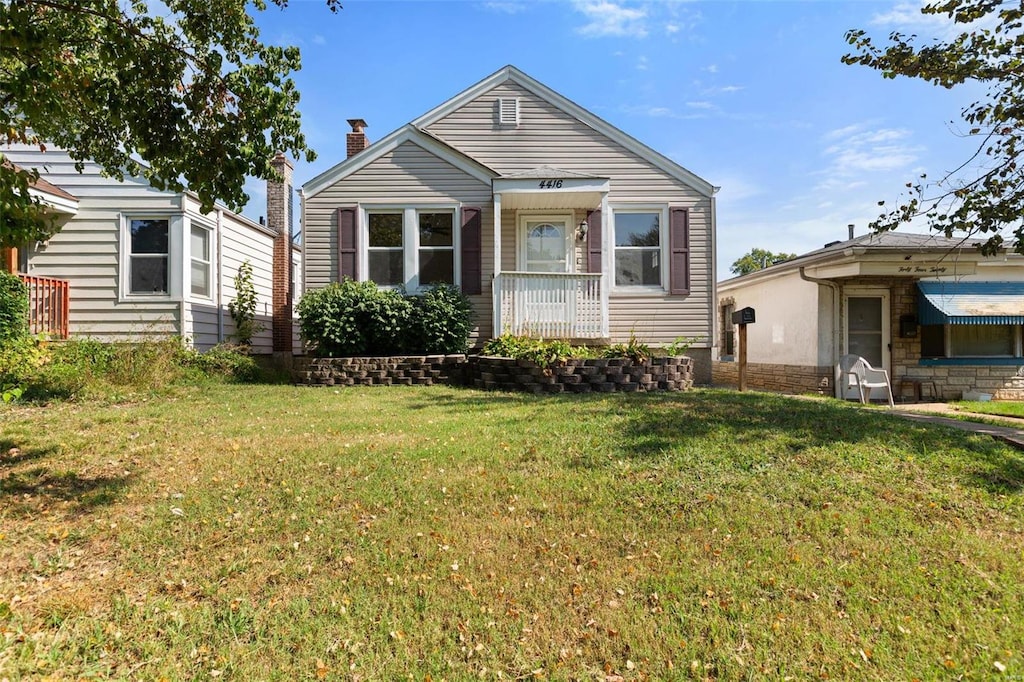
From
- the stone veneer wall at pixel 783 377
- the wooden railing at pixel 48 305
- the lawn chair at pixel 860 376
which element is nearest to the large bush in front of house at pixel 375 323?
the wooden railing at pixel 48 305

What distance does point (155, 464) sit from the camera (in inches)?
182

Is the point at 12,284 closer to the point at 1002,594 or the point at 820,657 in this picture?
the point at 820,657

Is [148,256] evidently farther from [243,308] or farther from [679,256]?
[679,256]

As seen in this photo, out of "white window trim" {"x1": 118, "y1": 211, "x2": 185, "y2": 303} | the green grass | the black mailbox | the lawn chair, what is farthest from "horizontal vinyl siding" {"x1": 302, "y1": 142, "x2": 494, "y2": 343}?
the lawn chair

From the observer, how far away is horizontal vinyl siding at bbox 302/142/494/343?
11203 millimetres

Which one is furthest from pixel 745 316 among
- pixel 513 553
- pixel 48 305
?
pixel 48 305

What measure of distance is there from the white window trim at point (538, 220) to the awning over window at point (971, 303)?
7.77m

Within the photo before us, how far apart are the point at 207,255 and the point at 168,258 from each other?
1060 millimetres

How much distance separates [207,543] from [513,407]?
4.05 m

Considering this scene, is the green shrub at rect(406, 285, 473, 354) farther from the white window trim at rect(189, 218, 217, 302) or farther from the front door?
the front door

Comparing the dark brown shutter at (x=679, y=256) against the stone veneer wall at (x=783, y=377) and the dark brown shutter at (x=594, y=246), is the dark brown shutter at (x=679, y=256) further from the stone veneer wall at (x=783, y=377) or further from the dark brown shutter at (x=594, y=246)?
the stone veneer wall at (x=783, y=377)

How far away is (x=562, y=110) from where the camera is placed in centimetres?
1200

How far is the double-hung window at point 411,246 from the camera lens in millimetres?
11219

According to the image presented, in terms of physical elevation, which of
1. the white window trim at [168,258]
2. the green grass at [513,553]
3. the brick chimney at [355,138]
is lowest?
the green grass at [513,553]
